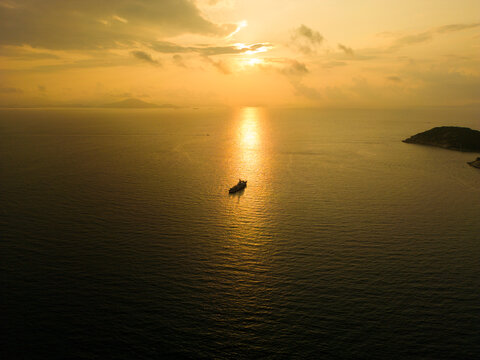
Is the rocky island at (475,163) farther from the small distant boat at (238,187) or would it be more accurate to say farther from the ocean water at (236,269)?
the small distant boat at (238,187)

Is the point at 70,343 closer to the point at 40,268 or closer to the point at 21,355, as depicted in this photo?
the point at 21,355

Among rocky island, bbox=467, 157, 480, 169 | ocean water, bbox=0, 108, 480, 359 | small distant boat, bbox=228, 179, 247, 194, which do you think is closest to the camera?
ocean water, bbox=0, 108, 480, 359

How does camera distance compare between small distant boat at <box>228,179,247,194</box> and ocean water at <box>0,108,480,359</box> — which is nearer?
ocean water at <box>0,108,480,359</box>

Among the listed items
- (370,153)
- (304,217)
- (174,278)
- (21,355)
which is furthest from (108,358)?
(370,153)

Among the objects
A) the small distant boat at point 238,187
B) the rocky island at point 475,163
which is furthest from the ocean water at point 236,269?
the rocky island at point 475,163

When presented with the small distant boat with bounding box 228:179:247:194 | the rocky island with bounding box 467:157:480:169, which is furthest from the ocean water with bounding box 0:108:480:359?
the rocky island with bounding box 467:157:480:169

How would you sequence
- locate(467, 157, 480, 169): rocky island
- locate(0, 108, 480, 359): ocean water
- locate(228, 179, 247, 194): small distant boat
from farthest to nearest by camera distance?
1. locate(467, 157, 480, 169): rocky island
2. locate(228, 179, 247, 194): small distant boat
3. locate(0, 108, 480, 359): ocean water

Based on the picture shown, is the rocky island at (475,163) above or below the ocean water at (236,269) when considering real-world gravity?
above

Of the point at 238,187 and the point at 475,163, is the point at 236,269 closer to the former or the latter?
the point at 238,187

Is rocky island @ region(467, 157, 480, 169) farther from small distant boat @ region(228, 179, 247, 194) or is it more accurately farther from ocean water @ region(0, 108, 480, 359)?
small distant boat @ region(228, 179, 247, 194)
